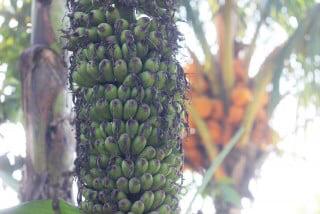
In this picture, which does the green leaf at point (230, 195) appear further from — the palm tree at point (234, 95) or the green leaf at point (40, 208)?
the green leaf at point (40, 208)

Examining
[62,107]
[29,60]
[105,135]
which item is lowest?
[105,135]

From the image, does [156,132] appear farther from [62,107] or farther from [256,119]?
[256,119]

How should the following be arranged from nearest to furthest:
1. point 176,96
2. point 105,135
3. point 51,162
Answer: point 105,135, point 176,96, point 51,162

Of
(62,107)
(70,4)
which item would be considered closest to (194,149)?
(62,107)

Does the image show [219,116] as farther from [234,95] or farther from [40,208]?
[40,208]

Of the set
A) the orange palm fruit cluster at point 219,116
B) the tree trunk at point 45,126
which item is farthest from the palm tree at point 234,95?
the tree trunk at point 45,126

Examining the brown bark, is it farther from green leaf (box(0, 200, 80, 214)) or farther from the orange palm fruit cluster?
the orange palm fruit cluster
